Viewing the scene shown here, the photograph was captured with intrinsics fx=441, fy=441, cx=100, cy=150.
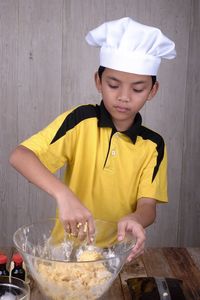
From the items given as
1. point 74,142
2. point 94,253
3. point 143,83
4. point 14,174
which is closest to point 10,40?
point 14,174

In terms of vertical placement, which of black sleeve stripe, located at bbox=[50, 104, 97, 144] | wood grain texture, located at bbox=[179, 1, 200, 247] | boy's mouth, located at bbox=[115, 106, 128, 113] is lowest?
wood grain texture, located at bbox=[179, 1, 200, 247]

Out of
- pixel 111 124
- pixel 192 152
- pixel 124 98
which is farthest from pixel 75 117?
pixel 192 152

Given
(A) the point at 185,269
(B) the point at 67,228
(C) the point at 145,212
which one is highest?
(B) the point at 67,228

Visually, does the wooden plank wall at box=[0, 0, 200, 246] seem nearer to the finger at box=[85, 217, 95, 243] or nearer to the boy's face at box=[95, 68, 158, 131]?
the boy's face at box=[95, 68, 158, 131]

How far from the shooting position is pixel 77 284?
2.99ft

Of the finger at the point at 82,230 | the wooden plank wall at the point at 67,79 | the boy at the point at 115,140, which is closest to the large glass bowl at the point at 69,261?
the finger at the point at 82,230

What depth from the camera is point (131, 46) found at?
1.33 meters

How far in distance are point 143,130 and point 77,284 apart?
78 centimetres

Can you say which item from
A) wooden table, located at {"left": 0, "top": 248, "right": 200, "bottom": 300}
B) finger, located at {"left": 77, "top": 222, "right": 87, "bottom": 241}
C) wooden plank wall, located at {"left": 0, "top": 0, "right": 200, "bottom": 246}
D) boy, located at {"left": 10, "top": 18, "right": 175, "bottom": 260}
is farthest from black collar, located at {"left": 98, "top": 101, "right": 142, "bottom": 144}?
wooden plank wall, located at {"left": 0, "top": 0, "right": 200, "bottom": 246}

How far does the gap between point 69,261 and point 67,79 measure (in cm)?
182

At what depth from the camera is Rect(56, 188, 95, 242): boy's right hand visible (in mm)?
1069

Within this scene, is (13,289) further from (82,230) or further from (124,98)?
(124,98)

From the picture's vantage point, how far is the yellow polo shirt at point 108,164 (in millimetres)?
1508

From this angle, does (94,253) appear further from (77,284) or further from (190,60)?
(190,60)
